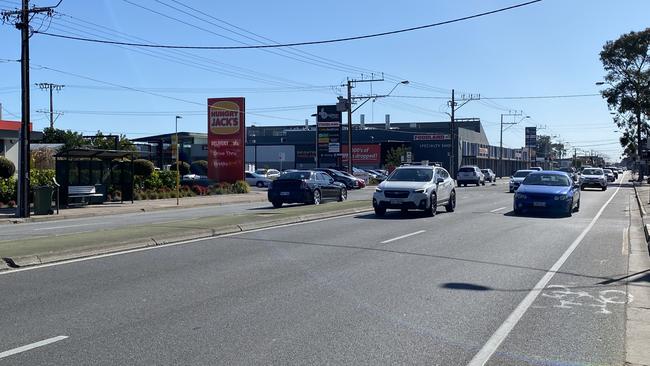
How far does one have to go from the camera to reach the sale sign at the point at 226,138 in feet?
137

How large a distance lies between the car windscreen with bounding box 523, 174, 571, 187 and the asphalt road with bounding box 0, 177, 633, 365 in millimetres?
9223

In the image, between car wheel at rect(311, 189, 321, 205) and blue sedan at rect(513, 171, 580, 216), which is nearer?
blue sedan at rect(513, 171, 580, 216)

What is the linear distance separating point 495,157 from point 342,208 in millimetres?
95204

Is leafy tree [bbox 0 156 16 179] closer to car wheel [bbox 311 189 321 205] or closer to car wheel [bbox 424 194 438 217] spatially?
car wheel [bbox 311 189 321 205]

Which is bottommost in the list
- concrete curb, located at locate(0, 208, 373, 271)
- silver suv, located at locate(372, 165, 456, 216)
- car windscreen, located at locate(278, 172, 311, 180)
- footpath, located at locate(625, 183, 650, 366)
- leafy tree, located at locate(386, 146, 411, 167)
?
footpath, located at locate(625, 183, 650, 366)

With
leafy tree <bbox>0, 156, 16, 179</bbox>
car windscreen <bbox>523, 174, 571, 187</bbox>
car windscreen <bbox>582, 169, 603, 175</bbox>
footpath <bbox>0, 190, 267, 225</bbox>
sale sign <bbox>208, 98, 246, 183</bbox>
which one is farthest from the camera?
car windscreen <bbox>582, 169, 603, 175</bbox>

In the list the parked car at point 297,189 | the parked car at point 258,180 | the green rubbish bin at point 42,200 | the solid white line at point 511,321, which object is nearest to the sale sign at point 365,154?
the parked car at point 258,180

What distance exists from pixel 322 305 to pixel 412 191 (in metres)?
12.8

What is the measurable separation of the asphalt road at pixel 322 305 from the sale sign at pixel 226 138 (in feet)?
95.1

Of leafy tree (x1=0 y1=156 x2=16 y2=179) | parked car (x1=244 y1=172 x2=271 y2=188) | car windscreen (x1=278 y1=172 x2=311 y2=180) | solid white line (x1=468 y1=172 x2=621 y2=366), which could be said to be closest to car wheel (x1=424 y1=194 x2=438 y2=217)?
car windscreen (x1=278 y1=172 x2=311 y2=180)

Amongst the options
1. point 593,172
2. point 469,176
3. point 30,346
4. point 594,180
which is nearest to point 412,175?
point 30,346

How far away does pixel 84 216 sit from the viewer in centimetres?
2480

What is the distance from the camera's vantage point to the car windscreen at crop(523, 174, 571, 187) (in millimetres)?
22547

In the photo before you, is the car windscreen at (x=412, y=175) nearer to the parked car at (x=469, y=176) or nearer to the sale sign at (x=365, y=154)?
the parked car at (x=469, y=176)
